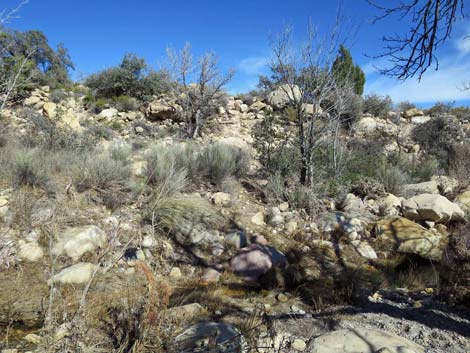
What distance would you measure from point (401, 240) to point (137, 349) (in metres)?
3.92

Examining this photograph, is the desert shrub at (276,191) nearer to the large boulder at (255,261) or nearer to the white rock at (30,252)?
the large boulder at (255,261)

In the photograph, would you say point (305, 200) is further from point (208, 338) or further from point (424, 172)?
point (424, 172)

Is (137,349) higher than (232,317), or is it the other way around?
(137,349)

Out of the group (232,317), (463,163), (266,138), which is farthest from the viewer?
(463,163)

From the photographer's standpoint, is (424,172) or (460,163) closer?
(424,172)

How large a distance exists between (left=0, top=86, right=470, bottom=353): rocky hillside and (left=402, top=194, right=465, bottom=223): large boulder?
22mm

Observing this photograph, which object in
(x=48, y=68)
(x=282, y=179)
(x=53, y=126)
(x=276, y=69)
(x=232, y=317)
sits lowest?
(x=232, y=317)

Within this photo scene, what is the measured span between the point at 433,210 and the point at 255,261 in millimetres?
3433

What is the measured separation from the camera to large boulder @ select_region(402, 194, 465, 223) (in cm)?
482

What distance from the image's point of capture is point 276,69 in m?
5.42

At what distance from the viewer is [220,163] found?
5633 mm

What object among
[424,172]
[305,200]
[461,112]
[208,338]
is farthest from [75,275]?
[461,112]

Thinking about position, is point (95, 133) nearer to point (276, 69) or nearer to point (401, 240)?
point (276, 69)

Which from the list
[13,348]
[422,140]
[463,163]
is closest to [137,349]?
[13,348]
